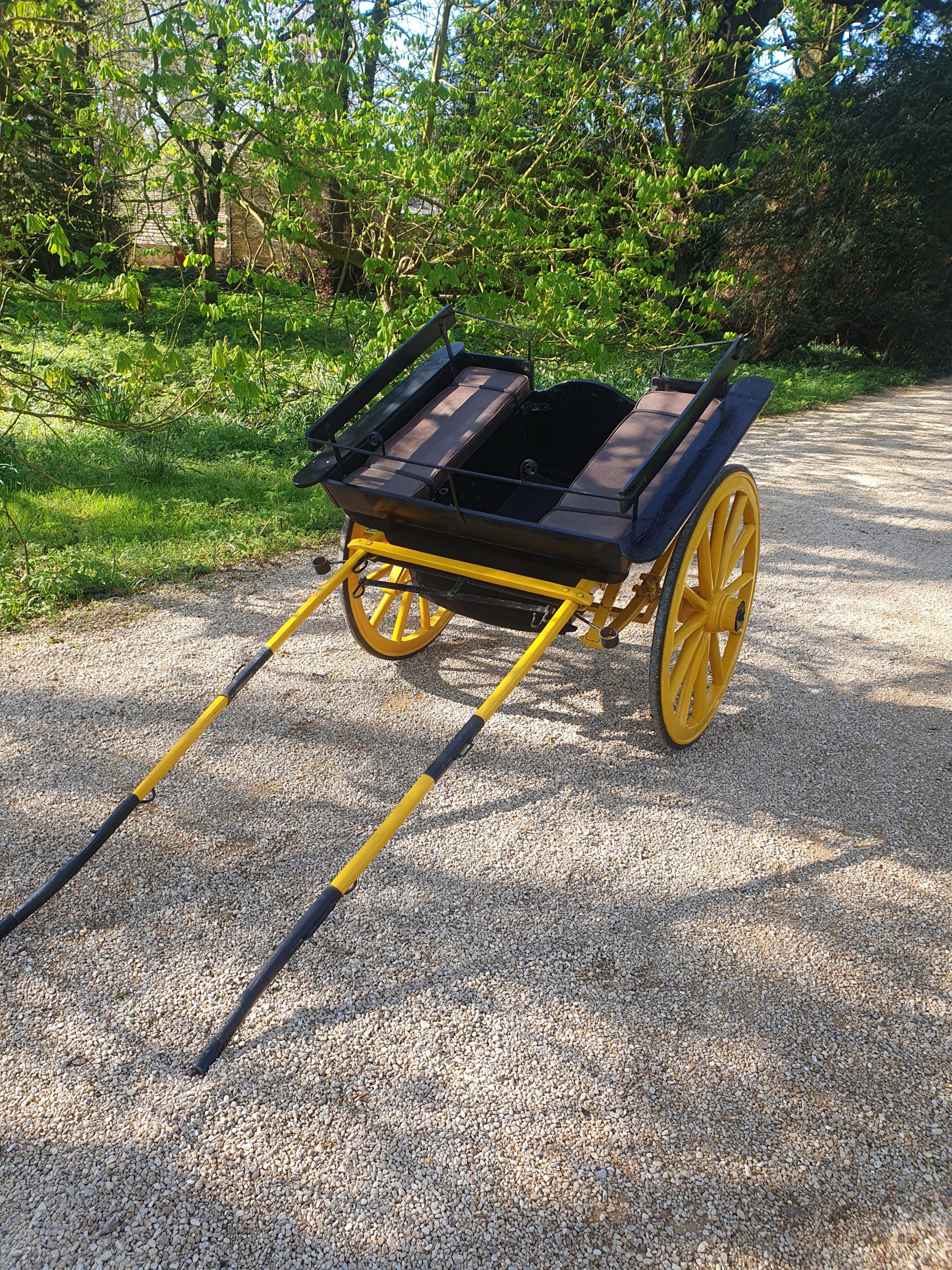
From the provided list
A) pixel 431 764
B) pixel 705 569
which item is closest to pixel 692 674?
pixel 705 569

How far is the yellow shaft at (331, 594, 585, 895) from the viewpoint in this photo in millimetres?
1924

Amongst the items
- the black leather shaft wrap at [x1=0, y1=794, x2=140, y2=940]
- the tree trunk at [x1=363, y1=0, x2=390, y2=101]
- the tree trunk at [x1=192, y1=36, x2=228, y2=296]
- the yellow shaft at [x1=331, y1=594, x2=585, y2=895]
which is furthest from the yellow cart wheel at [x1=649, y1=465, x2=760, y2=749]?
the tree trunk at [x1=192, y1=36, x2=228, y2=296]

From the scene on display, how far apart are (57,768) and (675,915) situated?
211 centimetres

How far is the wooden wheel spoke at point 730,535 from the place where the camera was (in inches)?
123

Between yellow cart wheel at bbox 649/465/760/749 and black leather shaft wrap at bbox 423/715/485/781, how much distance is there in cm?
85

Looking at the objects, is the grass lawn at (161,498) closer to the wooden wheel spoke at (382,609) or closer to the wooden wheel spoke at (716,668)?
the wooden wheel spoke at (382,609)

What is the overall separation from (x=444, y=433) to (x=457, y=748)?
1330mm

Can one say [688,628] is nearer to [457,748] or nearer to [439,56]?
[457,748]

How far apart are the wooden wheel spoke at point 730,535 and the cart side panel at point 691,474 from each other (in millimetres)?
337

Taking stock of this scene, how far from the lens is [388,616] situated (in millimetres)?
4074

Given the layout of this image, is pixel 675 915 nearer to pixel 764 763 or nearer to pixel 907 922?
pixel 907 922

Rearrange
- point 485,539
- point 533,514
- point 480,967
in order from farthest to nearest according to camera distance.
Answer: point 533,514
point 485,539
point 480,967

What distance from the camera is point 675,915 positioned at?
2457 mm

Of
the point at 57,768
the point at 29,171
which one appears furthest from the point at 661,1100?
the point at 29,171
